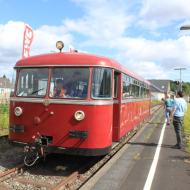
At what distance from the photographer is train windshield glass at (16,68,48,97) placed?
Result: 1001 cm

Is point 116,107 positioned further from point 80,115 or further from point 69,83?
point 80,115

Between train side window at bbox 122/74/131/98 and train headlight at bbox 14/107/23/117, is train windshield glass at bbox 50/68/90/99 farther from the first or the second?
train side window at bbox 122/74/131/98

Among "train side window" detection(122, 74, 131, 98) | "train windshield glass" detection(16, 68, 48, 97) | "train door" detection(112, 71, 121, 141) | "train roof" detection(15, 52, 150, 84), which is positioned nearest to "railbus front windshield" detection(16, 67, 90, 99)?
"train windshield glass" detection(16, 68, 48, 97)

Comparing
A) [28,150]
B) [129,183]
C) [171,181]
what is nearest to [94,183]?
[129,183]

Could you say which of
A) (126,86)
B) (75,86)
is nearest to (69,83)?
(75,86)

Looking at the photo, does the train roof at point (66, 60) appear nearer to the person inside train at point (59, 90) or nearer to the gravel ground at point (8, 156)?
the person inside train at point (59, 90)

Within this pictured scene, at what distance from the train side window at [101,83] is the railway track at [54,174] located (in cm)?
179

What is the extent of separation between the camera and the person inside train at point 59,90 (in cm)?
972

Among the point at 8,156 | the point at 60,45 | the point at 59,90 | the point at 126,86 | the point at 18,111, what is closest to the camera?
the point at 59,90

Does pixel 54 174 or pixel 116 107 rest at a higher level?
pixel 116 107

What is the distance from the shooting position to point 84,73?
9.66 metres

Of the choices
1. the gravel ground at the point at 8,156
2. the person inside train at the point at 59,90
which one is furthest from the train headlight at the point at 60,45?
the gravel ground at the point at 8,156

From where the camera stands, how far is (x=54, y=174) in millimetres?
9867

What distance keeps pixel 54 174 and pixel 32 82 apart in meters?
2.33
